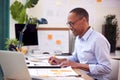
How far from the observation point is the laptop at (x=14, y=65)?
1298mm

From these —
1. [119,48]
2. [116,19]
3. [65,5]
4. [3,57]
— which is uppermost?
[65,5]

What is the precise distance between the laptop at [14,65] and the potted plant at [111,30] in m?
2.27

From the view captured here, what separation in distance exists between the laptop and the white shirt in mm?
723

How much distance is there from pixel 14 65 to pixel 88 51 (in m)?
0.88

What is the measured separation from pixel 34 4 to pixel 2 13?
1.51ft

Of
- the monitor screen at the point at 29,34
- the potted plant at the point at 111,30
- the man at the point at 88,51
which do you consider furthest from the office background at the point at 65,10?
the man at the point at 88,51

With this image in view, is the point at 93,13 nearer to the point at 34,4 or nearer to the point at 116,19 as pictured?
the point at 116,19

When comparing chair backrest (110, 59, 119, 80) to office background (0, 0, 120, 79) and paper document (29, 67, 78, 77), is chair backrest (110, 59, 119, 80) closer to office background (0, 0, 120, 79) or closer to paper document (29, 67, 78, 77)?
paper document (29, 67, 78, 77)

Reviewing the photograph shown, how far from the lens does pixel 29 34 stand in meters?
2.99

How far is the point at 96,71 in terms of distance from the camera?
73.5 inches

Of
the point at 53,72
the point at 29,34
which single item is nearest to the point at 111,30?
the point at 29,34

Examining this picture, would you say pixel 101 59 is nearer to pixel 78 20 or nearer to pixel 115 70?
pixel 115 70

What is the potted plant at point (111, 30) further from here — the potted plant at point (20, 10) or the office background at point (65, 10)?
the potted plant at point (20, 10)

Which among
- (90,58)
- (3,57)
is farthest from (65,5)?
(3,57)
